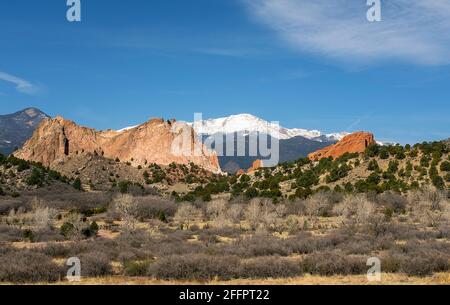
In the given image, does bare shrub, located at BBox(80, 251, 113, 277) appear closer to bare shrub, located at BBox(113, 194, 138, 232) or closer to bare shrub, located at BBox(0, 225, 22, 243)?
bare shrub, located at BBox(0, 225, 22, 243)

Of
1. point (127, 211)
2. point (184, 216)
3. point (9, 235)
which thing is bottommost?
point (9, 235)

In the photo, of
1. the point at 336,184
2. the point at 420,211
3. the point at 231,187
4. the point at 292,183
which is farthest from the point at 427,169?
the point at 231,187

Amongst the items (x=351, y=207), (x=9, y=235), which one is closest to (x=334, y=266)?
(x=9, y=235)

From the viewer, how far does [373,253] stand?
2528 centimetres

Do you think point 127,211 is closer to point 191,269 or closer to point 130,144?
point 191,269

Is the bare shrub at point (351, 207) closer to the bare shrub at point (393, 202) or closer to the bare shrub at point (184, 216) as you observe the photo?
the bare shrub at point (393, 202)

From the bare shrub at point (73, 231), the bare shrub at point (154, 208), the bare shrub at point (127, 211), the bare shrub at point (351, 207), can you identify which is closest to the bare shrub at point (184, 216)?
the bare shrub at point (154, 208)

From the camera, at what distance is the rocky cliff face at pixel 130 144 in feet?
441

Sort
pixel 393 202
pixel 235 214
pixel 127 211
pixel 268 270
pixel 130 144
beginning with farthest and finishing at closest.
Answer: pixel 130 144
pixel 393 202
pixel 235 214
pixel 127 211
pixel 268 270

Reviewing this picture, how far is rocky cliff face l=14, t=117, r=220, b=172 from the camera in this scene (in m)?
134

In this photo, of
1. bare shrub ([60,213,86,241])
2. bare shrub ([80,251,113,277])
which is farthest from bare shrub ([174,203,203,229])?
bare shrub ([80,251,113,277])

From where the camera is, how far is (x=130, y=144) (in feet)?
479

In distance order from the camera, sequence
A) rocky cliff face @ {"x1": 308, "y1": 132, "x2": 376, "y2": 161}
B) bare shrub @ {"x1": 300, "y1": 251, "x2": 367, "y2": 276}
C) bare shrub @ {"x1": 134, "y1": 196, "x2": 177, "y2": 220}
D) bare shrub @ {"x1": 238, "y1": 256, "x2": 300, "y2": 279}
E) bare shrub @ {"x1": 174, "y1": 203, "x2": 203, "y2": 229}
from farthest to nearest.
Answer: rocky cliff face @ {"x1": 308, "y1": 132, "x2": 376, "y2": 161} → bare shrub @ {"x1": 134, "y1": 196, "x2": 177, "y2": 220} → bare shrub @ {"x1": 174, "y1": 203, "x2": 203, "y2": 229} → bare shrub @ {"x1": 300, "y1": 251, "x2": 367, "y2": 276} → bare shrub @ {"x1": 238, "y1": 256, "x2": 300, "y2": 279}
